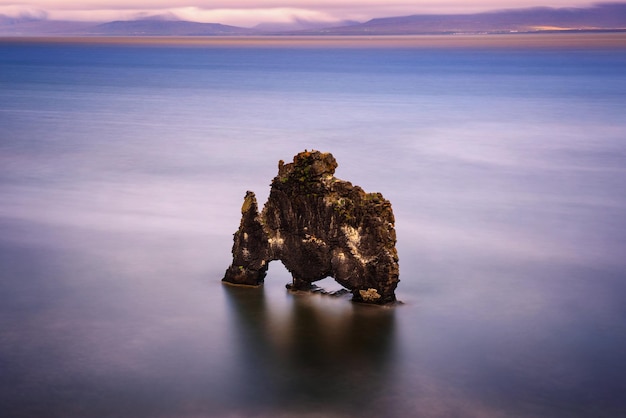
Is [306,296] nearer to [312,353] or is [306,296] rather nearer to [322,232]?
[322,232]

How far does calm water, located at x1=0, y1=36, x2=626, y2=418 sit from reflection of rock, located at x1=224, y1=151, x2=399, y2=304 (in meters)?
0.55

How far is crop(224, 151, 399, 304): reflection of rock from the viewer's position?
19.9 meters

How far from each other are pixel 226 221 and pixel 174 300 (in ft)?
26.8

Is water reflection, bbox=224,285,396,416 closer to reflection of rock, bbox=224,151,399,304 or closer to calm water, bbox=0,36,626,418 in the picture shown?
calm water, bbox=0,36,626,418

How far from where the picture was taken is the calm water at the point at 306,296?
16.7 m

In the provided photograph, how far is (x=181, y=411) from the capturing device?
15773mm

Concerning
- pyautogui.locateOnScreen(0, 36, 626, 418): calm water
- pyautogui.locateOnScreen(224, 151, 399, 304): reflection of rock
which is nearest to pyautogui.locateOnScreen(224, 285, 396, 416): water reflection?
pyautogui.locateOnScreen(0, 36, 626, 418): calm water

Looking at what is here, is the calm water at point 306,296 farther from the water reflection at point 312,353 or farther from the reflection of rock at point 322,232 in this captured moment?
the reflection of rock at point 322,232

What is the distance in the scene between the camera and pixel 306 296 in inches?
826

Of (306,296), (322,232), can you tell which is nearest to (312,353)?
(306,296)

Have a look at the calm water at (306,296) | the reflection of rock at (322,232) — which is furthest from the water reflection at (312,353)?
the reflection of rock at (322,232)

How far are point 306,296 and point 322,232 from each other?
138 cm

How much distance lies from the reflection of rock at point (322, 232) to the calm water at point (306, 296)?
55 cm

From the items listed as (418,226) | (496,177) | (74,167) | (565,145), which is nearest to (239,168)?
(74,167)
